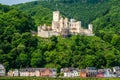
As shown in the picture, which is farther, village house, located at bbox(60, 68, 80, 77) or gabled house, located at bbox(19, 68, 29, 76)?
village house, located at bbox(60, 68, 80, 77)

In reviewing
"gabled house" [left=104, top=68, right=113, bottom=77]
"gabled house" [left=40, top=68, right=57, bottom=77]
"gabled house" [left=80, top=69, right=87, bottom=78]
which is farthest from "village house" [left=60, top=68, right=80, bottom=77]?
"gabled house" [left=104, top=68, right=113, bottom=77]

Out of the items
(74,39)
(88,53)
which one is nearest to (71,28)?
(74,39)

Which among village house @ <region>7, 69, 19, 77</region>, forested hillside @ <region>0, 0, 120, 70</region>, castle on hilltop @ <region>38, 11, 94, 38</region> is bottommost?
village house @ <region>7, 69, 19, 77</region>

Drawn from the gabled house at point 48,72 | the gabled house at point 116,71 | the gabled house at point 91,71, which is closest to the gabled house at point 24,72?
the gabled house at point 48,72

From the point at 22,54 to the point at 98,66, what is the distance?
18206 mm

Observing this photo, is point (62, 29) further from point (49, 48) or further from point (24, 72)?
point (24, 72)

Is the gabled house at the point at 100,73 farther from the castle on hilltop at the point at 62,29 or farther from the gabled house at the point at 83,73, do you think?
the castle on hilltop at the point at 62,29

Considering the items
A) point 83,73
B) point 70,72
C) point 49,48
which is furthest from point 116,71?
point 49,48

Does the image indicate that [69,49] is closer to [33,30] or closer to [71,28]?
[71,28]

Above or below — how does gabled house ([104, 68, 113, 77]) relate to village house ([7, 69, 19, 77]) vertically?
below

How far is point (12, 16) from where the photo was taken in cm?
14838

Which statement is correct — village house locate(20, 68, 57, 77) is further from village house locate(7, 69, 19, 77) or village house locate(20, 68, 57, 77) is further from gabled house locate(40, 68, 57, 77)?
village house locate(7, 69, 19, 77)

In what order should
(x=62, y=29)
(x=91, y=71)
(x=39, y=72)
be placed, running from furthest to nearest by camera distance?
(x=62, y=29) < (x=91, y=71) < (x=39, y=72)

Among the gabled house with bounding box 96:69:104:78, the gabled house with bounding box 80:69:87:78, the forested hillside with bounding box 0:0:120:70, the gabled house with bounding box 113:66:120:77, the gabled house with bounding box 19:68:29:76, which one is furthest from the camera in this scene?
the forested hillside with bounding box 0:0:120:70
